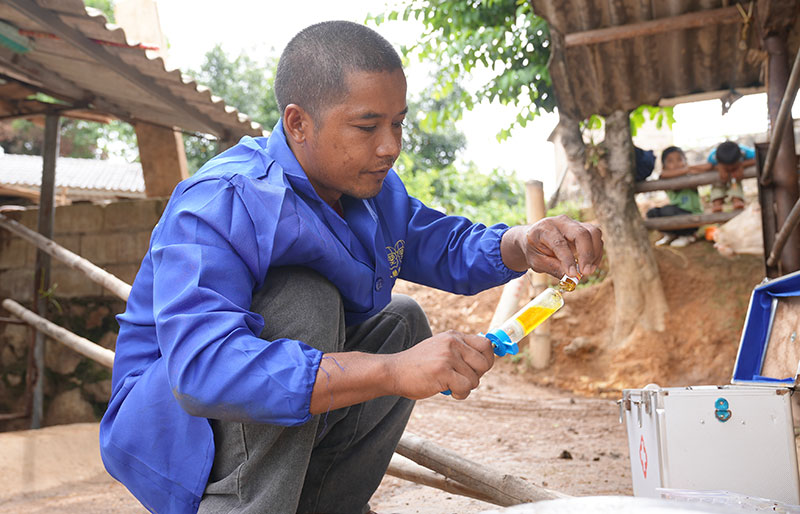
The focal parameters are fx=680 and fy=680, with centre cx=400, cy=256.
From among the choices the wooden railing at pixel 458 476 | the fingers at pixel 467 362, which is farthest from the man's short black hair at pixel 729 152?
the fingers at pixel 467 362

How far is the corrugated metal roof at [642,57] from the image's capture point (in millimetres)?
4125

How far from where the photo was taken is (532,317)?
1.43m

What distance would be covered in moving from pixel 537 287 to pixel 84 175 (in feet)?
29.9

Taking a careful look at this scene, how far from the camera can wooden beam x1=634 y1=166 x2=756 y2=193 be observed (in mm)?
5559

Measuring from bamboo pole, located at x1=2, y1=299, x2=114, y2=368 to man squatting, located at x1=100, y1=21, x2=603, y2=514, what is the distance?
1.60 meters

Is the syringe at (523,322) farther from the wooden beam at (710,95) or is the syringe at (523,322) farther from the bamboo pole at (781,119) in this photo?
the wooden beam at (710,95)

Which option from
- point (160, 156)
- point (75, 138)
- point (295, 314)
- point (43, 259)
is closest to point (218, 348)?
point (295, 314)

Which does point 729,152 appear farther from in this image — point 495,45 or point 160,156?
point 160,156

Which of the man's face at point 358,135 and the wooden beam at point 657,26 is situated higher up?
the wooden beam at point 657,26

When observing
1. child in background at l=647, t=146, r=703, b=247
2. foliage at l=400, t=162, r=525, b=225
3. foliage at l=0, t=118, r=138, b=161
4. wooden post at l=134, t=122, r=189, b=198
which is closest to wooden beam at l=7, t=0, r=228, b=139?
wooden post at l=134, t=122, r=189, b=198

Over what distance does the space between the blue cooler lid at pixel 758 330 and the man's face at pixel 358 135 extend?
1.54 metres

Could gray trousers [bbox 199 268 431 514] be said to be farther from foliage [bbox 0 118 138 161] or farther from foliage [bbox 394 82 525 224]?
foliage [bbox 0 118 138 161]

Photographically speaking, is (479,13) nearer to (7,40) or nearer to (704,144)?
(7,40)

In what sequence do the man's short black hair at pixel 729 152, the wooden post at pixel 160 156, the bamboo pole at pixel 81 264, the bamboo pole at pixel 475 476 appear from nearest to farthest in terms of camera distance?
the bamboo pole at pixel 475 476, the bamboo pole at pixel 81 264, the wooden post at pixel 160 156, the man's short black hair at pixel 729 152
